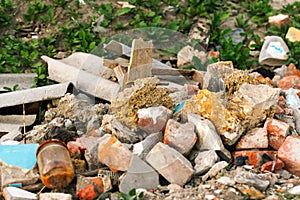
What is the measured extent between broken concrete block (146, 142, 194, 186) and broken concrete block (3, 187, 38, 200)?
816mm

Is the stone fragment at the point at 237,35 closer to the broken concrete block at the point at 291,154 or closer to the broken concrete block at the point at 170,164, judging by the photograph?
the broken concrete block at the point at 291,154

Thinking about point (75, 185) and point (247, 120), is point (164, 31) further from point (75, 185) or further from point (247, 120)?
point (75, 185)

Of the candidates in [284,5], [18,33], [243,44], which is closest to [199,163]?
[243,44]

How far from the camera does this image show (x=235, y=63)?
6109 millimetres

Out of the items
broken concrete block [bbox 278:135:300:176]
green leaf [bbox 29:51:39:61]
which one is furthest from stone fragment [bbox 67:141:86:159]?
green leaf [bbox 29:51:39:61]

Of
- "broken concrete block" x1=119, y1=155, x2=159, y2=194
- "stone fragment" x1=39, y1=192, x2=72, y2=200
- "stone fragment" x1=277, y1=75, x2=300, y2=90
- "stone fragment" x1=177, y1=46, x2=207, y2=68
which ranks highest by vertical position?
"stone fragment" x1=177, y1=46, x2=207, y2=68

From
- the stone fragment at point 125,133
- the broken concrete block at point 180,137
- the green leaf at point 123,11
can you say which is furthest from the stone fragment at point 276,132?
the green leaf at point 123,11

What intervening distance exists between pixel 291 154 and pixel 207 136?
0.59 metres

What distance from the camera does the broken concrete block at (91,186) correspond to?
3908 millimetres

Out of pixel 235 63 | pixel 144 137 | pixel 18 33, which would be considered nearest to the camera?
pixel 144 137

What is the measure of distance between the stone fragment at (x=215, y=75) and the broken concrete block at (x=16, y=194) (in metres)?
1.77

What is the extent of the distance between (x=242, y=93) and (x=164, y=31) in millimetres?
2023

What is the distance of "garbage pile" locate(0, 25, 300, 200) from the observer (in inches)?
154

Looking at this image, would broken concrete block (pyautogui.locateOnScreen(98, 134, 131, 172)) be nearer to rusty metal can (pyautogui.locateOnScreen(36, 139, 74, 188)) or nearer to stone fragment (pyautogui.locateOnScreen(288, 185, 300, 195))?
rusty metal can (pyautogui.locateOnScreen(36, 139, 74, 188))
